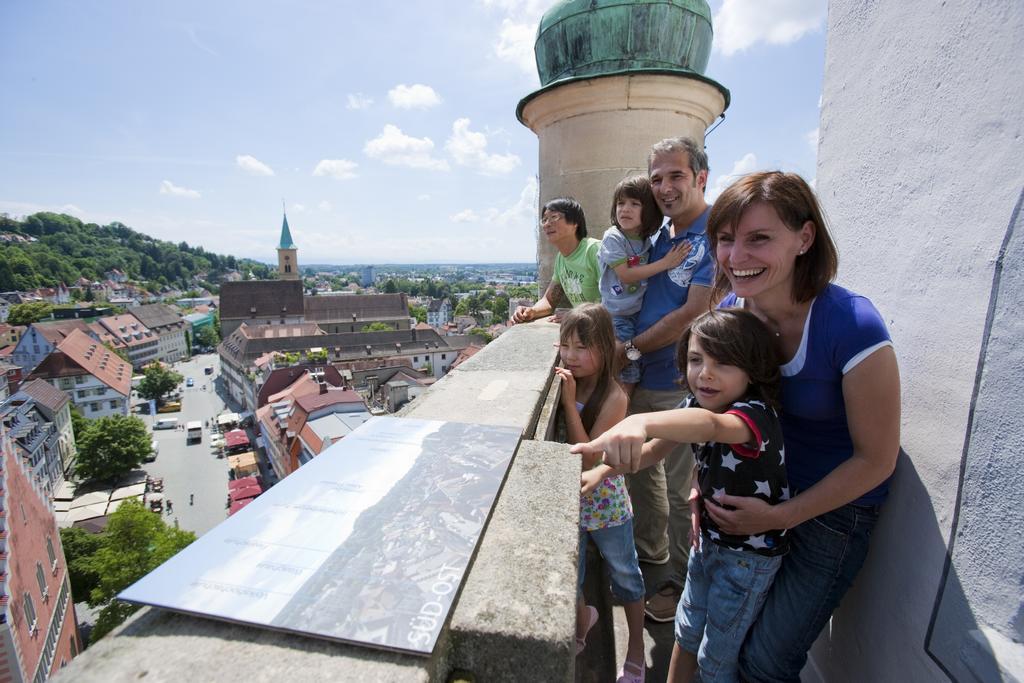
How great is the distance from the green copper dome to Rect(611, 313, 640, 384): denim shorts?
2640 millimetres

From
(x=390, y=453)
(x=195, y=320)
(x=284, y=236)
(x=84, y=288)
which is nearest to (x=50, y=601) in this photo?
(x=390, y=453)

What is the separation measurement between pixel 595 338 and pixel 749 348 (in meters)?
A: 0.75

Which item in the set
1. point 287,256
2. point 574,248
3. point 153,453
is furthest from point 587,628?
point 287,256

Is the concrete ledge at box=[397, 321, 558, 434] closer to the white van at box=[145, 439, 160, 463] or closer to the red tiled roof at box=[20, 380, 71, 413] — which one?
the white van at box=[145, 439, 160, 463]

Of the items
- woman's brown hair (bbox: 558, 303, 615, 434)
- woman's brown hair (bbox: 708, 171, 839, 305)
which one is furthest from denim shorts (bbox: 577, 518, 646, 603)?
woman's brown hair (bbox: 708, 171, 839, 305)

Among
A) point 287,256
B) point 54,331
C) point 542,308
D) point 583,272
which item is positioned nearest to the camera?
point 583,272

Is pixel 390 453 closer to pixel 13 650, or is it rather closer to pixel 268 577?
pixel 268 577

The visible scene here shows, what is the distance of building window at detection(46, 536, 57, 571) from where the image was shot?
48.8 feet

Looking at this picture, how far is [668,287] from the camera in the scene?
251 centimetres

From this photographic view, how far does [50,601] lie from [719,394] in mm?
19723

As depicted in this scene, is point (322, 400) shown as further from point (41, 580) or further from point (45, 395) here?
point (45, 395)

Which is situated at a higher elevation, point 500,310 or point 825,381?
point 825,381

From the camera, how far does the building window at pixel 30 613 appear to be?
1162 centimetres

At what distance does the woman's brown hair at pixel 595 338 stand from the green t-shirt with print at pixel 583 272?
1.02 meters
